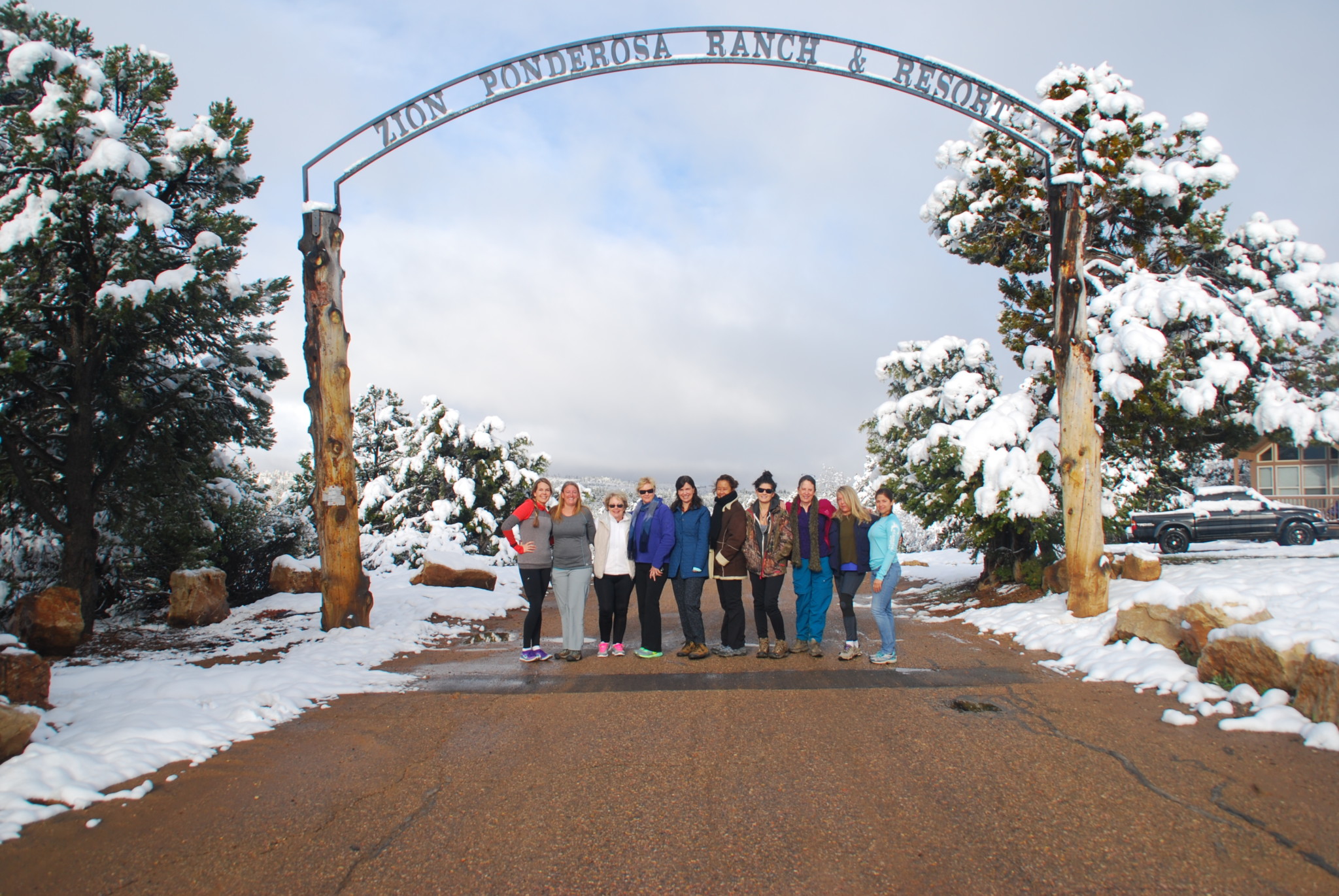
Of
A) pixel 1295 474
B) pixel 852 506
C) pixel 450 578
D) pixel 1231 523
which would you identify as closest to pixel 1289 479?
pixel 1295 474

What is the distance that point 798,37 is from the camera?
8297 mm

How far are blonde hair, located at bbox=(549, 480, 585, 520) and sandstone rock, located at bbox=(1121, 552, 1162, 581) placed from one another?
7031 mm

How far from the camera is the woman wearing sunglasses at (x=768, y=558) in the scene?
7.62m

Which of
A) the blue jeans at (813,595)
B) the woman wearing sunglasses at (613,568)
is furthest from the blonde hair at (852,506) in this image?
the woman wearing sunglasses at (613,568)

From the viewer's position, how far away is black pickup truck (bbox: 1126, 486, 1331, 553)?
1889 cm

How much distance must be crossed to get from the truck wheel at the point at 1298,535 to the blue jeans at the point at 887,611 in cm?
1753

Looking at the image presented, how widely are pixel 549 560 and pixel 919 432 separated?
28.8 ft

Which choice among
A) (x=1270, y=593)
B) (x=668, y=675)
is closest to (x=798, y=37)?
(x=668, y=675)

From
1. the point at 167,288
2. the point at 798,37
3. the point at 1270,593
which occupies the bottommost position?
the point at 1270,593

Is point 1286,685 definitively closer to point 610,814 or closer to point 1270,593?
point 1270,593

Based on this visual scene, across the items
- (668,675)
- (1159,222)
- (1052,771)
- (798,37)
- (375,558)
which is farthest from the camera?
(375,558)

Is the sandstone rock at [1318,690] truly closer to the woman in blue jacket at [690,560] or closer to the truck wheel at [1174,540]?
the woman in blue jacket at [690,560]

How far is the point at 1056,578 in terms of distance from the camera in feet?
33.6

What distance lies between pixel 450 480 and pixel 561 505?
16477 millimetres
